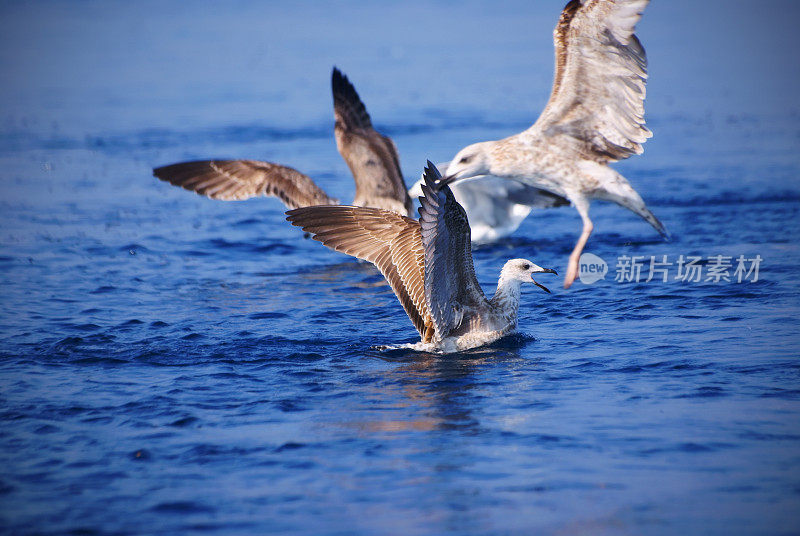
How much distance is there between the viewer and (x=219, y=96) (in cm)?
1797

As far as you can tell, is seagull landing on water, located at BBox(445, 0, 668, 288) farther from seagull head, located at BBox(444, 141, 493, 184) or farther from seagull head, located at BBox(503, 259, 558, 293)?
seagull head, located at BBox(503, 259, 558, 293)

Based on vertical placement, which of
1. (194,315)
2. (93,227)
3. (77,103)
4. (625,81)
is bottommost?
(194,315)

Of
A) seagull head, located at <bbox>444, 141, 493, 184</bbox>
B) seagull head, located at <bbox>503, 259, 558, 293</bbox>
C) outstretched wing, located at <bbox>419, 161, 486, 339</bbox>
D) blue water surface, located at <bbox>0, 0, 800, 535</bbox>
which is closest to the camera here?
blue water surface, located at <bbox>0, 0, 800, 535</bbox>

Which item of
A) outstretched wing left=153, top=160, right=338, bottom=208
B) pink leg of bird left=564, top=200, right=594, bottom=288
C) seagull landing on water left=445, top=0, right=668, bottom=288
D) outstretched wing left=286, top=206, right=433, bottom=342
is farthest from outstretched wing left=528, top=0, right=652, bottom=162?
outstretched wing left=153, top=160, right=338, bottom=208

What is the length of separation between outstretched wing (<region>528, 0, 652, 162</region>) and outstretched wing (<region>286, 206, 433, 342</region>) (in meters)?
1.79

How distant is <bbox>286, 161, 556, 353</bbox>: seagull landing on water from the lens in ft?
19.0

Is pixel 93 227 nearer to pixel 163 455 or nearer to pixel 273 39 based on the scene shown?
pixel 163 455

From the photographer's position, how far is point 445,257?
5719 mm

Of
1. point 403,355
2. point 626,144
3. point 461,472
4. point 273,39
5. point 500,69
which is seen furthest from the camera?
point 273,39

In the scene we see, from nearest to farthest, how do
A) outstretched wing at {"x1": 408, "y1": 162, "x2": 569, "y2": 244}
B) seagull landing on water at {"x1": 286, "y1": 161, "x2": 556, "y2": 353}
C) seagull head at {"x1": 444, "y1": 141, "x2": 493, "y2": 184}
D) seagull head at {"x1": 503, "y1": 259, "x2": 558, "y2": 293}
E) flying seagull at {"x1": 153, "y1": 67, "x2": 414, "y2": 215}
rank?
seagull landing on water at {"x1": 286, "y1": 161, "x2": 556, "y2": 353} < seagull head at {"x1": 503, "y1": 259, "x2": 558, "y2": 293} < seagull head at {"x1": 444, "y1": 141, "x2": 493, "y2": 184} < flying seagull at {"x1": 153, "y1": 67, "x2": 414, "y2": 215} < outstretched wing at {"x1": 408, "y1": 162, "x2": 569, "y2": 244}

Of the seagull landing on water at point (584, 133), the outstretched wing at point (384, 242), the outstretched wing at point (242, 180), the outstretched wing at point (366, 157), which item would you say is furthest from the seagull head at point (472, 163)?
the outstretched wing at point (242, 180)

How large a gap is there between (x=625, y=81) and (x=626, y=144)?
0.53 meters

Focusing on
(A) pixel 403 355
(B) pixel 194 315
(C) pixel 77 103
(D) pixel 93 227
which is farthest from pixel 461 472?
(C) pixel 77 103

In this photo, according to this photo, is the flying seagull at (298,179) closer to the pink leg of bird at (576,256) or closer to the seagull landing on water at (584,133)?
the seagull landing on water at (584,133)
